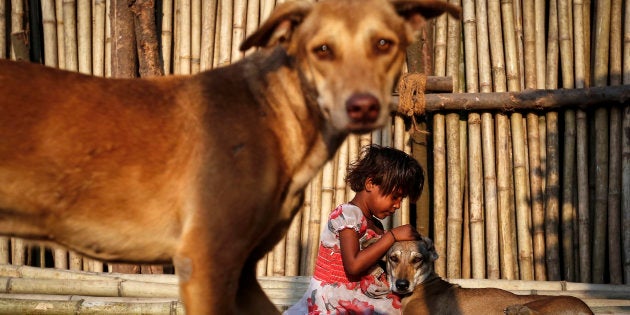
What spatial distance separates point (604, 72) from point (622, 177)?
0.92 metres

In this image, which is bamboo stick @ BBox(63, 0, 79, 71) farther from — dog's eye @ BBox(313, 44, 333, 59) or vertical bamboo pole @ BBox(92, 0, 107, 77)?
dog's eye @ BBox(313, 44, 333, 59)

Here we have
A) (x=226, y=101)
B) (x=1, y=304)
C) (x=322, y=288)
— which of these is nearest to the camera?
(x=226, y=101)

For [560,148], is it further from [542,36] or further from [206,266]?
Answer: [206,266]

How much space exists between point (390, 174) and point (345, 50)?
2085 millimetres

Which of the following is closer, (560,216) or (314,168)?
(314,168)

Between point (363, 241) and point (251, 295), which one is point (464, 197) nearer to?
point (363, 241)

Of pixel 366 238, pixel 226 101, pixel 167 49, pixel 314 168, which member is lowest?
pixel 366 238

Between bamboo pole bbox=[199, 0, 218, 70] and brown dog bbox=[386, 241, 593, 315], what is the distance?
9.39 ft

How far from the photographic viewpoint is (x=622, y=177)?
7086 mm

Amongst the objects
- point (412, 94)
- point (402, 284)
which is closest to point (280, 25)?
point (402, 284)

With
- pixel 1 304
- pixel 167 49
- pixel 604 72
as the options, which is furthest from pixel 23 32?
pixel 604 72

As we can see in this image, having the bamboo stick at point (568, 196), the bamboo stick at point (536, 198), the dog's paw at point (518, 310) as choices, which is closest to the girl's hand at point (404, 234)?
the dog's paw at point (518, 310)

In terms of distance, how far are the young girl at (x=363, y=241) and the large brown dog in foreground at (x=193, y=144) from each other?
160cm

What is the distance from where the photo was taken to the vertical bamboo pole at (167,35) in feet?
25.2
